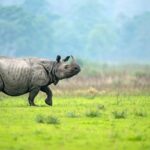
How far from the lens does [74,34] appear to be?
15838 cm

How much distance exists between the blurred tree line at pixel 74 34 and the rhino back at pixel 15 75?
314ft

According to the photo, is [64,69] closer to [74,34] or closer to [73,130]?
[73,130]

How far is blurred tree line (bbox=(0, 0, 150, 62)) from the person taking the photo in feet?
398

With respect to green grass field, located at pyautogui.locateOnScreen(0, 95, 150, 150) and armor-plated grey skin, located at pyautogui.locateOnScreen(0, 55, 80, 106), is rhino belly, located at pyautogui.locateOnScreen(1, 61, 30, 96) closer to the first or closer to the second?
armor-plated grey skin, located at pyautogui.locateOnScreen(0, 55, 80, 106)

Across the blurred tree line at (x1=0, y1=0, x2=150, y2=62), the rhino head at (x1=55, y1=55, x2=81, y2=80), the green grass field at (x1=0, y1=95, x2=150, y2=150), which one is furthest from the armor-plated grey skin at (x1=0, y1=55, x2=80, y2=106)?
the blurred tree line at (x1=0, y1=0, x2=150, y2=62)

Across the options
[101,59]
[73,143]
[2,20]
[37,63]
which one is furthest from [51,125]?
[101,59]

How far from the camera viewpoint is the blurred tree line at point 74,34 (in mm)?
121250

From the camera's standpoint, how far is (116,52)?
6427 inches

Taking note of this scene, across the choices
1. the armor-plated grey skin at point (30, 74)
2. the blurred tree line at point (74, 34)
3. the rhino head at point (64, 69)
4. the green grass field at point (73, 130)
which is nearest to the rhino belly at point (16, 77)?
the armor-plated grey skin at point (30, 74)

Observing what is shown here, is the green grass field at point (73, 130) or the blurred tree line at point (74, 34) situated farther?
the blurred tree line at point (74, 34)

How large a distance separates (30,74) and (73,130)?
26.6 ft

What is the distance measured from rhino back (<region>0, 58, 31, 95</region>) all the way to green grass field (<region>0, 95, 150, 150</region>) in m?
1.72

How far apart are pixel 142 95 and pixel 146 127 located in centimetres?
1316

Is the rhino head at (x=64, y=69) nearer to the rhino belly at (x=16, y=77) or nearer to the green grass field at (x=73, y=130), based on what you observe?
the rhino belly at (x=16, y=77)
